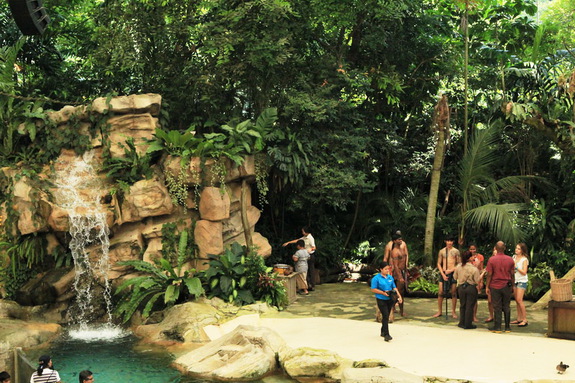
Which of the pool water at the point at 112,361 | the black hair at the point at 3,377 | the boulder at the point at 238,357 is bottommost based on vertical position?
the pool water at the point at 112,361

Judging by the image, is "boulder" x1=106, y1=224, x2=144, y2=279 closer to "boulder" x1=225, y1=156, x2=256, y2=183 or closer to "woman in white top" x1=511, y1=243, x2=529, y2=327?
"boulder" x1=225, y1=156, x2=256, y2=183

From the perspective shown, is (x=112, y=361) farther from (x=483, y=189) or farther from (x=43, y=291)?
(x=483, y=189)

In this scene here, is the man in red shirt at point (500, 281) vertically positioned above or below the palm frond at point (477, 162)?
below

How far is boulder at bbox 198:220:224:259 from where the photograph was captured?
14094 mm

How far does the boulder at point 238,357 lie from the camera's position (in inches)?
376

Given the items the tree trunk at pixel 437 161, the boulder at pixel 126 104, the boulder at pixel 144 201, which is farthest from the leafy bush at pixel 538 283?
the boulder at pixel 126 104

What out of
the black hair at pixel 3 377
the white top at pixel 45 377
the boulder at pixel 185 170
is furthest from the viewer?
the boulder at pixel 185 170

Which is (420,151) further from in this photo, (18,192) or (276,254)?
(18,192)

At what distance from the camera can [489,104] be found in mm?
17875

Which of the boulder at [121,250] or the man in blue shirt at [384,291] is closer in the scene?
the man in blue shirt at [384,291]

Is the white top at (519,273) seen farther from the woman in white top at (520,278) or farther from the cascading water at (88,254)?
the cascading water at (88,254)

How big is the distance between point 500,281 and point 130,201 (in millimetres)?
7403

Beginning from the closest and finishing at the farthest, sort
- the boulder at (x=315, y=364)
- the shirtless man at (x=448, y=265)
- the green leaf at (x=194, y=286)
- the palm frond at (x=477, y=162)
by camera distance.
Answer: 1. the boulder at (x=315, y=364)
2. the shirtless man at (x=448, y=265)
3. the green leaf at (x=194, y=286)
4. the palm frond at (x=477, y=162)

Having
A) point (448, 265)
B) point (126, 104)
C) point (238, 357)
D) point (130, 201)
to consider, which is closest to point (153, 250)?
point (130, 201)
